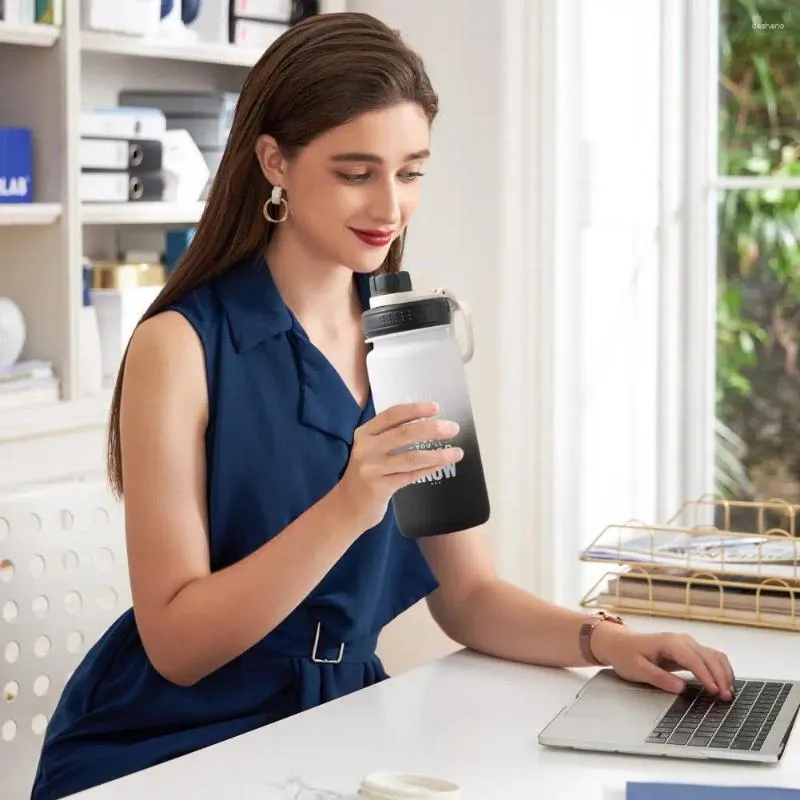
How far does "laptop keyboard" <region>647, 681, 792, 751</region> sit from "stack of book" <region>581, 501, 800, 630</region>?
0.93 ft

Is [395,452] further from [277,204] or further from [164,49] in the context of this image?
[164,49]

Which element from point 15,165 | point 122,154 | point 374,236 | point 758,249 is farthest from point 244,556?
point 758,249

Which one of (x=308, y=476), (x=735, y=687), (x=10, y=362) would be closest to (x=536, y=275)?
(x=10, y=362)

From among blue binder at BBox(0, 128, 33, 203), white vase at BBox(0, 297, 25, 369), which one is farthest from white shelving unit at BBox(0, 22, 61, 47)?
white vase at BBox(0, 297, 25, 369)

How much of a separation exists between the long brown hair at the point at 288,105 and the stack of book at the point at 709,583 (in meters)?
0.60

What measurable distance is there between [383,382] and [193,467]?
1.24 ft

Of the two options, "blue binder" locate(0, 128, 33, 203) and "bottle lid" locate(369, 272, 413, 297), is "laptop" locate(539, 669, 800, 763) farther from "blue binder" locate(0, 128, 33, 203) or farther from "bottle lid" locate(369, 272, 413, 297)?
"blue binder" locate(0, 128, 33, 203)

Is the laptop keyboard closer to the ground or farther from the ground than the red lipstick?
closer to the ground

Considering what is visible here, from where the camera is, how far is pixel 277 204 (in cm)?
174

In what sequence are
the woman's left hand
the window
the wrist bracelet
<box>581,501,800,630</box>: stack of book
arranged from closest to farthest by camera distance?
1. the woman's left hand
2. the wrist bracelet
3. <box>581,501,800,630</box>: stack of book
4. the window

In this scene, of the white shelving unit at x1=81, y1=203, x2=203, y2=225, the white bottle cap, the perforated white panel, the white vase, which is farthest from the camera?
the white shelving unit at x1=81, y1=203, x2=203, y2=225

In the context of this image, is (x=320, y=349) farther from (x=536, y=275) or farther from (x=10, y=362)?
(x=536, y=275)

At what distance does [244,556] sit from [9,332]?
93cm

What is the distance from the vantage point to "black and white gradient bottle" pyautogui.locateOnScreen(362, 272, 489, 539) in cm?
132
